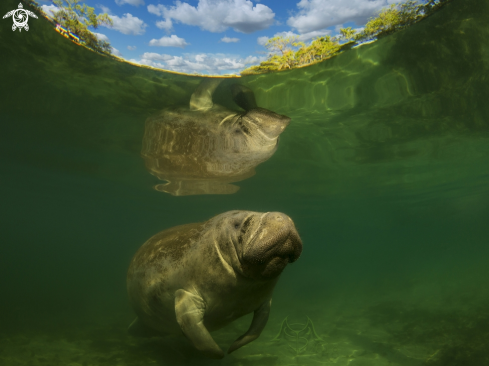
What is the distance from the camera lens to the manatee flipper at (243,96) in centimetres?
734

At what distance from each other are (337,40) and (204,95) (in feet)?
11.2

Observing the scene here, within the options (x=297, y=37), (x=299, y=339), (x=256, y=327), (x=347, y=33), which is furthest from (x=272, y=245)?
(x=299, y=339)

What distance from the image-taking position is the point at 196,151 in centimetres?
1037

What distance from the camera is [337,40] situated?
603 cm

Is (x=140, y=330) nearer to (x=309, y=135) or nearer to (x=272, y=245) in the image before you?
(x=272, y=245)

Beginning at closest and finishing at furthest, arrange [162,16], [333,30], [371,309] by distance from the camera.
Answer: [162,16] → [333,30] → [371,309]

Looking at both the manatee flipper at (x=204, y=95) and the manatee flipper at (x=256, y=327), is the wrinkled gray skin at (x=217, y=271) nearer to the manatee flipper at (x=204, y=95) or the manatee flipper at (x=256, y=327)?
the manatee flipper at (x=256, y=327)

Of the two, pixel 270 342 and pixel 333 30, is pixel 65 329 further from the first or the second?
pixel 333 30

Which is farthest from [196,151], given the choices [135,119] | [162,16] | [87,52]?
[162,16]

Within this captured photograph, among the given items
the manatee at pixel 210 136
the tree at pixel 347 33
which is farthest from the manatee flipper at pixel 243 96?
the tree at pixel 347 33

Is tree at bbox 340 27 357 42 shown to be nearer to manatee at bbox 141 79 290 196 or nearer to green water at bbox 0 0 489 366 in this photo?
green water at bbox 0 0 489 366

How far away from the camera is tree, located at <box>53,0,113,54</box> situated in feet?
16.2

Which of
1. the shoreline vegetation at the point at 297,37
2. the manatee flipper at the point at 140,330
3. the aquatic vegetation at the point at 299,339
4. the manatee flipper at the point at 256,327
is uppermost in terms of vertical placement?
the shoreline vegetation at the point at 297,37

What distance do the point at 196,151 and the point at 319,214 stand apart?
26508 mm
